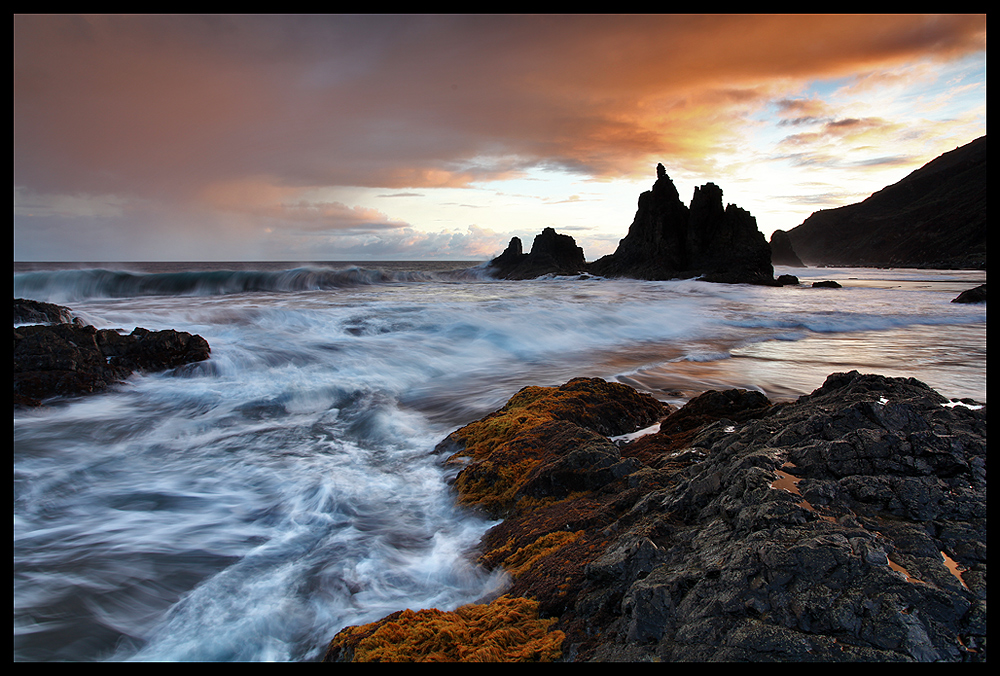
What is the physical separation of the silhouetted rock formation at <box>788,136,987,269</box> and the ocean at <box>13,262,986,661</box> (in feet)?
223

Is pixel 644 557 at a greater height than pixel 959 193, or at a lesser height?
lesser

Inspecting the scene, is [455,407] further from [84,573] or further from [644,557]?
[644,557]

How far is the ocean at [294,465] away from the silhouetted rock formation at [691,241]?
28500 millimetres

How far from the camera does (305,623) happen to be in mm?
2680

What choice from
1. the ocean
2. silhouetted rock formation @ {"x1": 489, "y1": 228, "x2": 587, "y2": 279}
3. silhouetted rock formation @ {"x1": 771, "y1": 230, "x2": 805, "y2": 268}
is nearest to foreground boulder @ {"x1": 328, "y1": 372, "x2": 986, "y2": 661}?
the ocean

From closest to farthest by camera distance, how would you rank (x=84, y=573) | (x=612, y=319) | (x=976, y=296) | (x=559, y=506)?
(x=559, y=506) → (x=84, y=573) → (x=612, y=319) → (x=976, y=296)

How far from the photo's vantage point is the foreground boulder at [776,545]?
141cm

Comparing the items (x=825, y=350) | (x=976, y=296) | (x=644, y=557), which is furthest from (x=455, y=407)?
(x=976, y=296)

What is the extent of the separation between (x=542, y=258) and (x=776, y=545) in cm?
5371

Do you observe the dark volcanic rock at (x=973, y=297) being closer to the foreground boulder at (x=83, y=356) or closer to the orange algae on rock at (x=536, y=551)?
the orange algae on rock at (x=536, y=551)

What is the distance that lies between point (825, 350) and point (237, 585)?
37.7 feet

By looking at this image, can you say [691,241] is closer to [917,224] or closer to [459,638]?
[459,638]

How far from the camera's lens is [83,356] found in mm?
7273

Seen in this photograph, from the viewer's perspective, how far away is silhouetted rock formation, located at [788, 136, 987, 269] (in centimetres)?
6750
